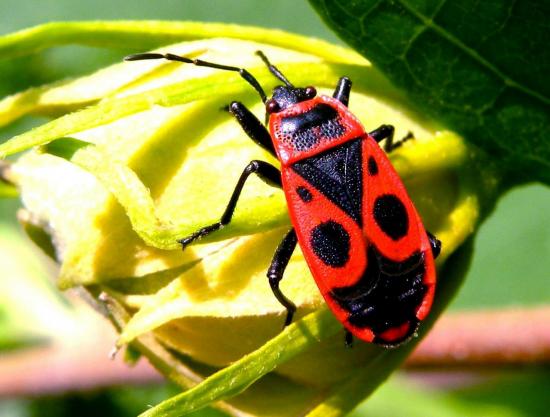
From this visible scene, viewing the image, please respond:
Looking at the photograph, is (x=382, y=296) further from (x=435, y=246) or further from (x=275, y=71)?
(x=275, y=71)

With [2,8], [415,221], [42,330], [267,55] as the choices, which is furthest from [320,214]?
[2,8]

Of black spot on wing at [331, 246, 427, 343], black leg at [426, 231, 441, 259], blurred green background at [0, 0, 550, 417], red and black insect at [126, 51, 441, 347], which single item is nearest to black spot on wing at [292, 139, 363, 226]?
red and black insect at [126, 51, 441, 347]

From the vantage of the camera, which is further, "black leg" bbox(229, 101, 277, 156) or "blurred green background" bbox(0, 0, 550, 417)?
"blurred green background" bbox(0, 0, 550, 417)

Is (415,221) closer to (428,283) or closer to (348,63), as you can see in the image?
(428,283)

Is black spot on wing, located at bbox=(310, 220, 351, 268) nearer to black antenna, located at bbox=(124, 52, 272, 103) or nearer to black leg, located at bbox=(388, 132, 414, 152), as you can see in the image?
black leg, located at bbox=(388, 132, 414, 152)

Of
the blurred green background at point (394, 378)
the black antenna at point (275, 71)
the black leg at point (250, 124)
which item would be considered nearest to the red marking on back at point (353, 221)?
the black leg at point (250, 124)

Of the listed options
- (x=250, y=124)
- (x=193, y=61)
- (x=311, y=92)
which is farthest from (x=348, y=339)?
(x=193, y=61)

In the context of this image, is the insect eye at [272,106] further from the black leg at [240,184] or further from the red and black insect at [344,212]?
the black leg at [240,184]
